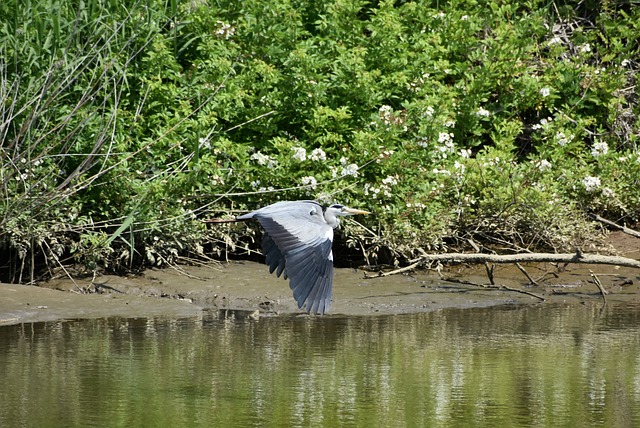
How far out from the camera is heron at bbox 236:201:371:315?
18.8 feet

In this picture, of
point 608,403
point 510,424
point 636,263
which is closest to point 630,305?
point 636,263

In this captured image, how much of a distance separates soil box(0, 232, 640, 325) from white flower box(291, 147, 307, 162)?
872 millimetres

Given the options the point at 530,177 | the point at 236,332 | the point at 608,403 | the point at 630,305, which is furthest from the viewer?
the point at 530,177

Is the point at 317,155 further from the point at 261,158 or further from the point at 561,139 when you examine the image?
the point at 561,139

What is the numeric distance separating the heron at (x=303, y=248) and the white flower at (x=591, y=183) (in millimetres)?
3068

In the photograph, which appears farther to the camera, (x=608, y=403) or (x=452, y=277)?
(x=452, y=277)

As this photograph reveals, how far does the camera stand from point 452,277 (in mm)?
8211

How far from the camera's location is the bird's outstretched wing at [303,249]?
573 centimetres

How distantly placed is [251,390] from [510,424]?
4.14 feet

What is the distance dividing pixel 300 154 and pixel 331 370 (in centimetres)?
284

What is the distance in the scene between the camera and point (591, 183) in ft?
28.4

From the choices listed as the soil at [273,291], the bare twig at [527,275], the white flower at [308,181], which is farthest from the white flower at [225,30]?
the bare twig at [527,275]

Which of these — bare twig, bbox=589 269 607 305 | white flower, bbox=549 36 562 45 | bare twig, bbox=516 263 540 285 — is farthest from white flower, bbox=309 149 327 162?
white flower, bbox=549 36 562 45

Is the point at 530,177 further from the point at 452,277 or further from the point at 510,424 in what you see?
the point at 510,424
